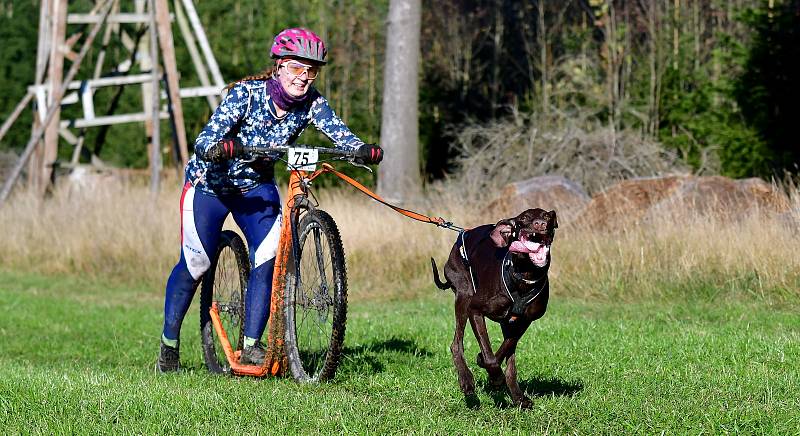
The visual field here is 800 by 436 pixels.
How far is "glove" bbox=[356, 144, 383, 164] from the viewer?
23.0 ft

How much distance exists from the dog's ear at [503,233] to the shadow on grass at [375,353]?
2.14 metres

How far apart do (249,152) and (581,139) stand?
1142cm

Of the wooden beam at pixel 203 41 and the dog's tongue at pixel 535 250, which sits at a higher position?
the wooden beam at pixel 203 41

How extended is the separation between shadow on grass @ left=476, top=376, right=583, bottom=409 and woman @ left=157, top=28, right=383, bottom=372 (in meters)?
1.48

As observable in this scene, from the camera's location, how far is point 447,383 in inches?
279

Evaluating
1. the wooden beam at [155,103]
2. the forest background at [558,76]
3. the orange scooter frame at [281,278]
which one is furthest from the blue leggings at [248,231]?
the wooden beam at [155,103]

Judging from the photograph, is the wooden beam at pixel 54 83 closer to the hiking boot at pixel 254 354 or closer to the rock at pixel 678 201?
the rock at pixel 678 201

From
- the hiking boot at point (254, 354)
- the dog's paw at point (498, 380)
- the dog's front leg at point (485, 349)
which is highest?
the dog's front leg at point (485, 349)

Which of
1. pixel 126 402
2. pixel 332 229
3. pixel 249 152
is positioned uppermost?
pixel 249 152

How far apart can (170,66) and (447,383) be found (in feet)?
44.3

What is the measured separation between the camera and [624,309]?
1114 centimetres

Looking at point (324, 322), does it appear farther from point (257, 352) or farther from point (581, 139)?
point (581, 139)

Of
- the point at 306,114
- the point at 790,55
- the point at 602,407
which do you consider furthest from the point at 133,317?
the point at 790,55

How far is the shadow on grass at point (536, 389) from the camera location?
6439 mm
